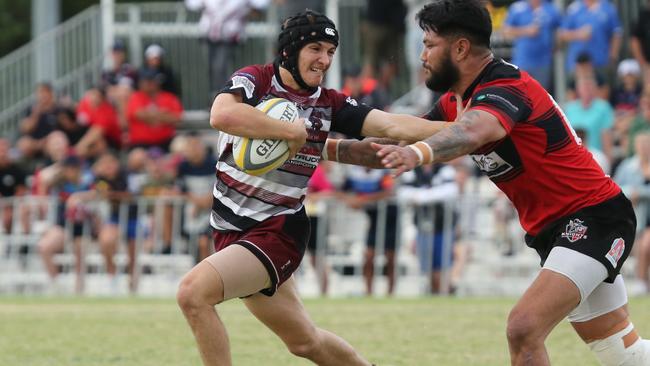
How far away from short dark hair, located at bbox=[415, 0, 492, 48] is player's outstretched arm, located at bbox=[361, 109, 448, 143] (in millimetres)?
567

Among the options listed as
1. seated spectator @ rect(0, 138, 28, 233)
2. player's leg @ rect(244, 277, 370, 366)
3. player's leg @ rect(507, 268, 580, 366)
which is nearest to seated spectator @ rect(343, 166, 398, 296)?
seated spectator @ rect(0, 138, 28, 233)

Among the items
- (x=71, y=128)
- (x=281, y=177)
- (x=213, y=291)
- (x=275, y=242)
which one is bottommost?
(x=213, y=291)

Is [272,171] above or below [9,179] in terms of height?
above

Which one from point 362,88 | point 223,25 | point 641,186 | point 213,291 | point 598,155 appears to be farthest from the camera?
point 223,25

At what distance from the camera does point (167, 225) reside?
694 inches

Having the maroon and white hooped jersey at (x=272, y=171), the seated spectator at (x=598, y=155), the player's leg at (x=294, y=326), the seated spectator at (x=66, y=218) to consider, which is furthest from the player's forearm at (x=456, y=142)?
the seated spectator at (x=66, y=218)

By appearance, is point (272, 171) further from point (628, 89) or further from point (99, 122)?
point (99, 122)

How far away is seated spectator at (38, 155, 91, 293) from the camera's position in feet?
58.4

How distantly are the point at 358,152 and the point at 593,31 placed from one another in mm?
10744

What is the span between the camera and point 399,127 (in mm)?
6875

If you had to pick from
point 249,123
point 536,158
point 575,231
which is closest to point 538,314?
point 575,231

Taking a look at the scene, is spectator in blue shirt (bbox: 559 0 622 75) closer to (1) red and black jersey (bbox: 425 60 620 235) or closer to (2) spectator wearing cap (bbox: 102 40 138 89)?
(2) spectator wearing cap (bbox: 102 40 138 89)

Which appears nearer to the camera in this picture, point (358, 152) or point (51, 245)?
→ point (358, 152)

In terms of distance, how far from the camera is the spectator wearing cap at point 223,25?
19.3 metres
